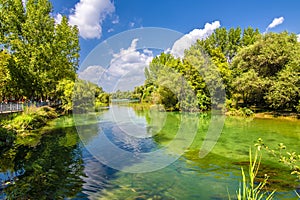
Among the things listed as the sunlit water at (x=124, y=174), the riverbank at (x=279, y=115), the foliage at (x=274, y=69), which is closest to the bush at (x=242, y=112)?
the riverbank at (x=279, y=115)

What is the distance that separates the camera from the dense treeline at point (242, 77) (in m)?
24.0

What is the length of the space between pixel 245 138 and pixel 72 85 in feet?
78.4

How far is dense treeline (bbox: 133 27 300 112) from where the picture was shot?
23969mm

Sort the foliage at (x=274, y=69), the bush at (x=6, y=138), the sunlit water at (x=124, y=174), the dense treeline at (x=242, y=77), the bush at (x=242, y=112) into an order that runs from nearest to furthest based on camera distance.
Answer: the sunlit water at (x=124, y=174) < the bush at (x=6, y=138) < the foliage at (x=274, y=69) < the dense treeline at (x=242, y=77) < the bush at (x=242, y=112)

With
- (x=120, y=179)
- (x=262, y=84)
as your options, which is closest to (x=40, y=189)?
(x=120, y=179)

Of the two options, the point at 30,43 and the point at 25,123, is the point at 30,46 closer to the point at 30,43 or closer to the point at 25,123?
the point at 30,43

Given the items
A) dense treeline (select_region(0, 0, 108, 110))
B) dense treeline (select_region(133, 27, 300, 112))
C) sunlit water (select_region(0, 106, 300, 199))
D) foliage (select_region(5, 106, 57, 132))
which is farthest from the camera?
dense treeline (select_region(0, 0, 108, 110))

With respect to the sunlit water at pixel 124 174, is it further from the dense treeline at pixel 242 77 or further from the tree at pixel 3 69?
the dense treeline at pixel 242 77

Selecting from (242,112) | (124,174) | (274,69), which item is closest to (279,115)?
(242,112)

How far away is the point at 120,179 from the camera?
725cm

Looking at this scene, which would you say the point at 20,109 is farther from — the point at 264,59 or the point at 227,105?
the point at 264,59

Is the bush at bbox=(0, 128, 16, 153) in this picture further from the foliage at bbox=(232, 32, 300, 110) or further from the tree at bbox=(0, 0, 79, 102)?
the foliage at bbox=(232, 32, 300, 110)

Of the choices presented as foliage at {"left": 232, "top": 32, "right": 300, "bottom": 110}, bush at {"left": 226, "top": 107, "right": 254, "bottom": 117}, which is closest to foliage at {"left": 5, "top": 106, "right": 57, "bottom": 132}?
bush at {"left": 226, "top": 107, "right": 254, "bottom": 117}

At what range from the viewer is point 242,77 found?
28219 millimetres
